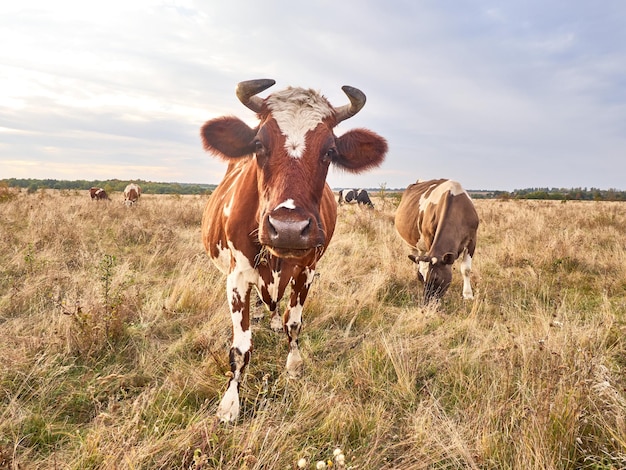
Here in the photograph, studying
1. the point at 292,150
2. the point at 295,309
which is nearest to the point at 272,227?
the point at 292,150

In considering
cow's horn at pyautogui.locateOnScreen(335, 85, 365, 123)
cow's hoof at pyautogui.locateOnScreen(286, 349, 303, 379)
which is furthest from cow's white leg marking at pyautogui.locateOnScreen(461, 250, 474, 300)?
cow's horn at pyautogui.locateOnScreen(335, 85, 365, 123)

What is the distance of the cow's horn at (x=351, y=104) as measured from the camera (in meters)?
2.88

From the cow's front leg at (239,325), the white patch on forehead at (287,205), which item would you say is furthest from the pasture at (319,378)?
the white patch on forehead at (287,205)

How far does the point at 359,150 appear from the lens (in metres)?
3.18

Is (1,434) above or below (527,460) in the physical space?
below

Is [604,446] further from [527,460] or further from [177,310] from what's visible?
[177,310]

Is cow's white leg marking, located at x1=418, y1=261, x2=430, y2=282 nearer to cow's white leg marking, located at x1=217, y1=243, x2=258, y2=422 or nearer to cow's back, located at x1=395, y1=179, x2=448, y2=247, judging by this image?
cow's back, located at x1=395, y1=179, x2=448, y2=247

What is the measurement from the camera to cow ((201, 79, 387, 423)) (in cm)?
220

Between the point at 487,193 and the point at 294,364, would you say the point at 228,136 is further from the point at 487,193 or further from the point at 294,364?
the point at 487,193

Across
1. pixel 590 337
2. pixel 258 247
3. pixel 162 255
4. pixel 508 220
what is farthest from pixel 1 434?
pixel 508 220

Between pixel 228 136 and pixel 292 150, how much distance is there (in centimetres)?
82

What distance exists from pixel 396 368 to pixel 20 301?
4.35 metres

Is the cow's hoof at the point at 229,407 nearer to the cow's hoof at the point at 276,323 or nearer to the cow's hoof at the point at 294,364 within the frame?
the cow's hoof at the point at 294,364

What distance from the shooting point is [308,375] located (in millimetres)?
3186
